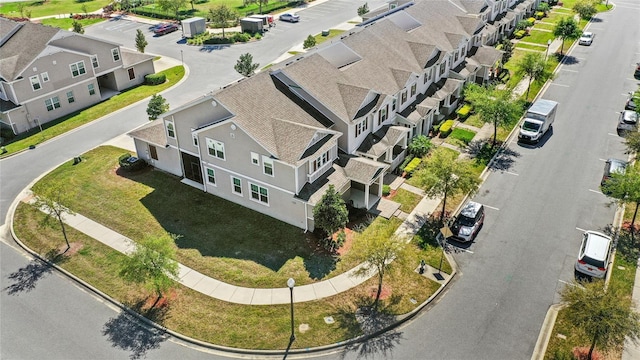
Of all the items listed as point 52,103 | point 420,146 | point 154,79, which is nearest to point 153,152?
point 52,103

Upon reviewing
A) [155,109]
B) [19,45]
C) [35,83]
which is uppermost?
[19,45]

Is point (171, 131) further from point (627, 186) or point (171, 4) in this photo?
point (171, 4)

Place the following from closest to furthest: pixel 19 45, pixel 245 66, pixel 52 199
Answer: pixel 52 199
pixel 19 45
pixel 245 66

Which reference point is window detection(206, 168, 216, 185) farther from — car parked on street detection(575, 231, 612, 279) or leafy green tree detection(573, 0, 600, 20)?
leafy green tree detection(573, 0, 600, 20)

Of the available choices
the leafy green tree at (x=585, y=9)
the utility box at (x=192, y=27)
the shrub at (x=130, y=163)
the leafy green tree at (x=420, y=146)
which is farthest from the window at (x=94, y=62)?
the leafy green tree at (x=585, y=9)

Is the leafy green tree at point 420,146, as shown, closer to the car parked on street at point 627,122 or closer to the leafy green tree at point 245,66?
the car parked on street at point 627,122

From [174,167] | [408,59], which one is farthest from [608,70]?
[174,167]

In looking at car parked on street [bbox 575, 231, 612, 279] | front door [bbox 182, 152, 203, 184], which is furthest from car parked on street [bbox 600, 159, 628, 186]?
front door [bbox 182, 152, 203, 184]
